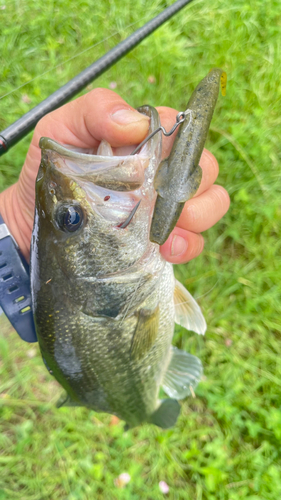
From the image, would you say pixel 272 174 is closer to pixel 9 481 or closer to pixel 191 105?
pixel 191 105

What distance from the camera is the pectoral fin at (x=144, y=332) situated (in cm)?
150

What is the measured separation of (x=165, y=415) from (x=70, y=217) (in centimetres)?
162

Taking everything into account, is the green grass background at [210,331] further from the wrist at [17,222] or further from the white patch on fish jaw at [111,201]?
the white patch on fish jaw at [111,201]

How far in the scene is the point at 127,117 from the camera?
1273 mm

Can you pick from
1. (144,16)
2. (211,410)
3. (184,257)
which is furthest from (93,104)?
(211,410)

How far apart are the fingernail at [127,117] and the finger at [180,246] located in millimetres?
558

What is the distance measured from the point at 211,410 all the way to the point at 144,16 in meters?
3.60

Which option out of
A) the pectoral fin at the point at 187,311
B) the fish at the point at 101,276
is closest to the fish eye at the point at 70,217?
the fish at the point at 101,276

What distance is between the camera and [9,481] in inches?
102

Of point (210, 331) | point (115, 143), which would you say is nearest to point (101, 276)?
point (115, 143)

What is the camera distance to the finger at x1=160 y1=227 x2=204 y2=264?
1.50 m

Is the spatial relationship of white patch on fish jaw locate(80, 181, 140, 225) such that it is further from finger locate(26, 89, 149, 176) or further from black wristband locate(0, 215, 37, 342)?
black wristband locate(0, 215, 37, 342)

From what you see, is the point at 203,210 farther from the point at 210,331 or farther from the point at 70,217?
the point at 210,331

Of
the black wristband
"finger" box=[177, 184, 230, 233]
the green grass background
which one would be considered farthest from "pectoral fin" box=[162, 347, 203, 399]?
the black wristband
